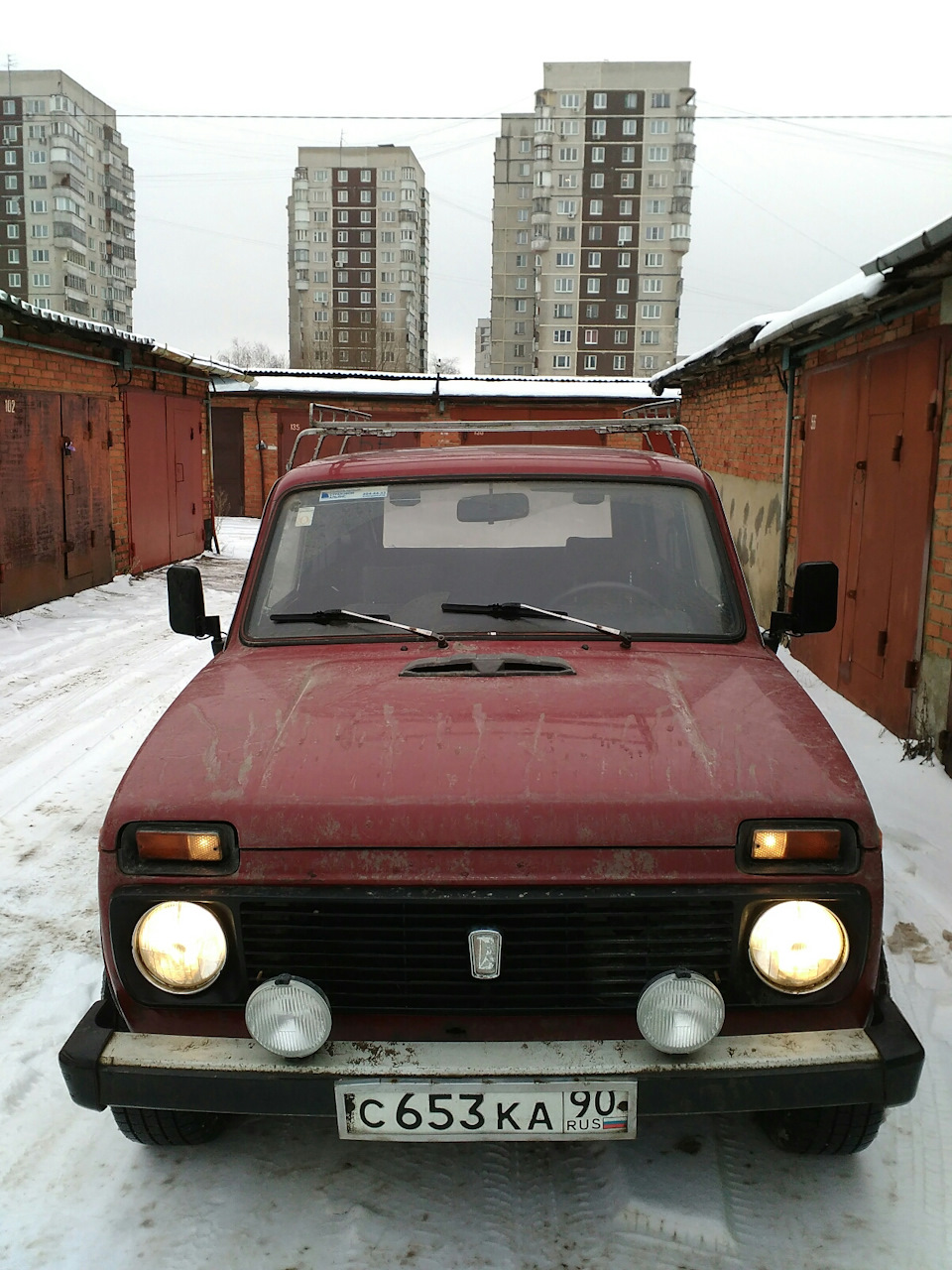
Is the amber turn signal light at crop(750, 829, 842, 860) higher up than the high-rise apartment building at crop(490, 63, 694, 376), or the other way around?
the high-rise apartment building at crop(490, 63, 694, 376)

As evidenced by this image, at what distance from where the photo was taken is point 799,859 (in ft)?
6.91

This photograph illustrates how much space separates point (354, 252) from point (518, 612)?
104m

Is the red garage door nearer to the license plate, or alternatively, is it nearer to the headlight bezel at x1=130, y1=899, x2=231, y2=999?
the headlight bezel at x1=130, y1=899, x2=231, y2=999

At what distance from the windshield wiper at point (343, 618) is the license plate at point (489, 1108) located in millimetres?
1259

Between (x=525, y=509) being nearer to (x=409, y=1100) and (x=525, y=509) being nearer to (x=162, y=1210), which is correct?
(x=409, y=1100)

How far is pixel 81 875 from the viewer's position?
4.40m

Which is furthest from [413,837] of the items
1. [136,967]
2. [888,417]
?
[888,417]

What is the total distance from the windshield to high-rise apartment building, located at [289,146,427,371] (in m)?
97.6

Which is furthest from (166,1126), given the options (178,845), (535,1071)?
(535,1071)

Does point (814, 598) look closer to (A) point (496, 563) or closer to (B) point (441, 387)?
(A) point (496, 563)

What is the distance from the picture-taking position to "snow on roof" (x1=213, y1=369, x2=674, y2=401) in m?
22.8

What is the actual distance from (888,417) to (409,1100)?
597 cm

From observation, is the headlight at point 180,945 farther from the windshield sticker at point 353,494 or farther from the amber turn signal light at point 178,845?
the windshield sticker at point 353,494

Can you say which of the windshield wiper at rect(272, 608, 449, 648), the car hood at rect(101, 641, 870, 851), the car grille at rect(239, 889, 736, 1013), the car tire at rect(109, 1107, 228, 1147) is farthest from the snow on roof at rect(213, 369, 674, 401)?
the car grille at rect(239, 889, 736, 1013)
